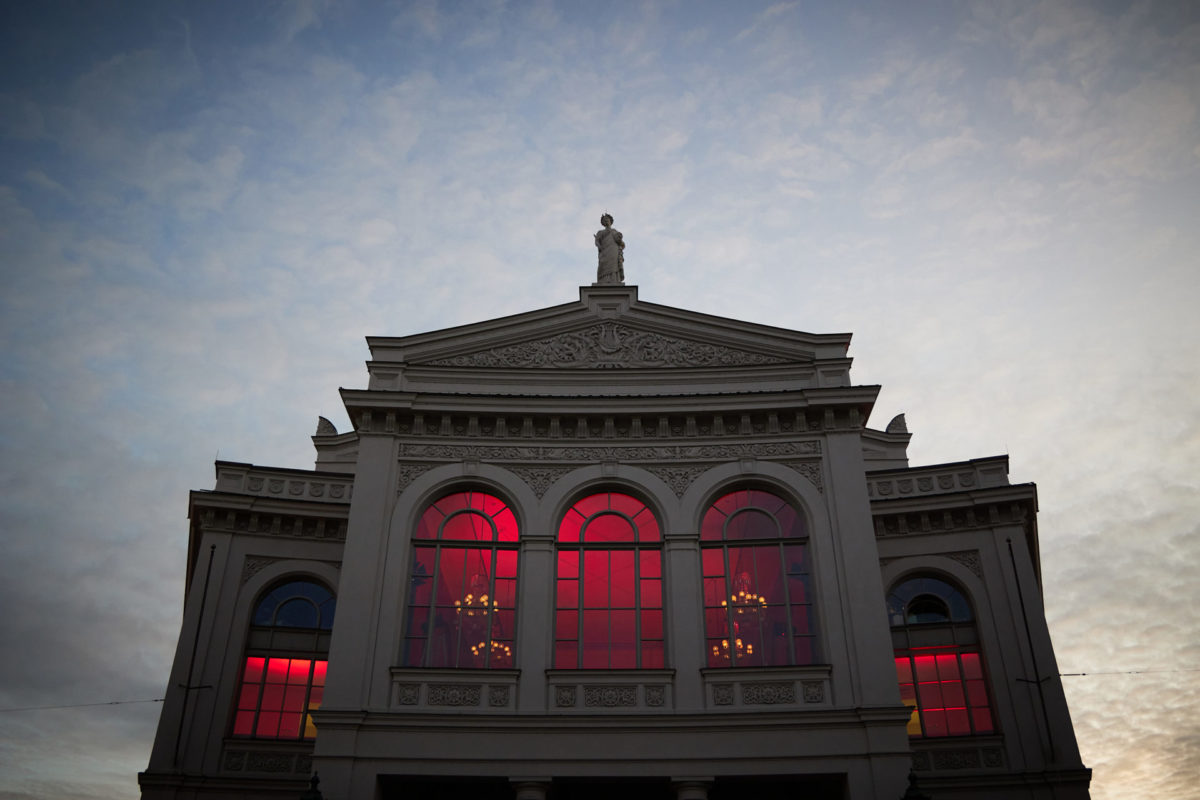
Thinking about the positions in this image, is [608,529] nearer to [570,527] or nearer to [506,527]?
[570,527]

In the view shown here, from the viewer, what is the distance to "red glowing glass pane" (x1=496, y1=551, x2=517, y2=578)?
20.8 m

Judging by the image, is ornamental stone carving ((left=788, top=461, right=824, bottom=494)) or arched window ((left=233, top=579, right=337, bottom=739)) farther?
arched window ((left=233, top=579, right=337, bottom=739))

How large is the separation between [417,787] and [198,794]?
5.82 m

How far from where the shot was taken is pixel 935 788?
21906 millimetres

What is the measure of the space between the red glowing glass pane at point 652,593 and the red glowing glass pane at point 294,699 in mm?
9275

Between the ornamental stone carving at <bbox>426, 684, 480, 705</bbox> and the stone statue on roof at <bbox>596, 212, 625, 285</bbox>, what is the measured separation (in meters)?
10.8

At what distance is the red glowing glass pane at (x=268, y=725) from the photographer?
2306 cm

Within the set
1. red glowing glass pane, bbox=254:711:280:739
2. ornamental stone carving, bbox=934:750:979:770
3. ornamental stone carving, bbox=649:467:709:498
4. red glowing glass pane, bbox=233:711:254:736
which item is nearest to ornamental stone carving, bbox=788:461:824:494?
ornamental stone carving, bbox=649:467:709:498

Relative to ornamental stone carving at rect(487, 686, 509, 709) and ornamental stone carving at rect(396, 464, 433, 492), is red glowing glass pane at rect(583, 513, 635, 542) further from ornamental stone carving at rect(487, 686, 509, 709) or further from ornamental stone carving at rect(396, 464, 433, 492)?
ornamental stone carving at rect(396, 464, 433, 492)

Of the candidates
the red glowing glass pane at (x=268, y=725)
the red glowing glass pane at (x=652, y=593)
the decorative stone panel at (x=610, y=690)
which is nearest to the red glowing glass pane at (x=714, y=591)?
the red glowing glass pane at (x=652, y=593)

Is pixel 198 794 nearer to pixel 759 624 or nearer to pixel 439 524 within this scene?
pixel 439 524

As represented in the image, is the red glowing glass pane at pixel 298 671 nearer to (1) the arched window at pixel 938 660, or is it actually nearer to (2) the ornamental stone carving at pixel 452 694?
(2) the ornamental stone carving at pixel 452 694

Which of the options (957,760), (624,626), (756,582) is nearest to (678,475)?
(756,582)

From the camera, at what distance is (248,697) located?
77.0 ft
